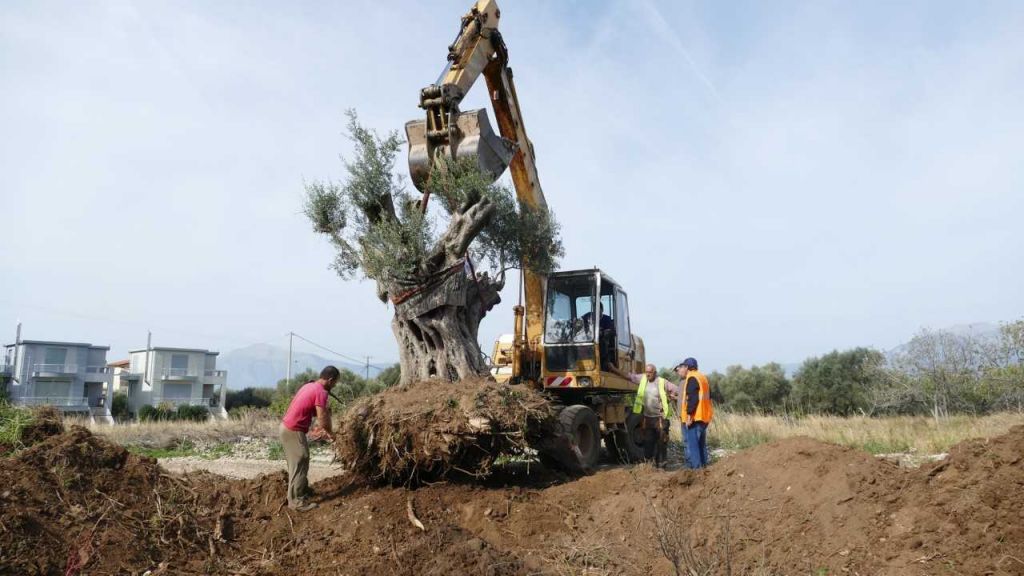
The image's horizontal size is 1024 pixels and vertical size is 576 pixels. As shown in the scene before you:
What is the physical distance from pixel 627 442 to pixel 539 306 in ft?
9.35

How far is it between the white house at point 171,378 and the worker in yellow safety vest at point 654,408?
46.6m

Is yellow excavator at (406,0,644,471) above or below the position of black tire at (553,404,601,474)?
above

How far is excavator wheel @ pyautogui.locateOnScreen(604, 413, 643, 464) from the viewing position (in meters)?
11.5

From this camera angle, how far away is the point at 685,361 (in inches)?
378

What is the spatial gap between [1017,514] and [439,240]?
6399 millimetres

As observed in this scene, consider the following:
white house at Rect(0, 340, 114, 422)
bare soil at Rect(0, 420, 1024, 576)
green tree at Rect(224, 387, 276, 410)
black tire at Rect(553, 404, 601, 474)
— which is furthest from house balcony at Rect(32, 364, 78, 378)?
black tire at Rect(553, 404, 601, 474)

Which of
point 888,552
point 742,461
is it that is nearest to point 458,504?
point 742,461

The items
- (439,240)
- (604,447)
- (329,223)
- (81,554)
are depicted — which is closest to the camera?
(81,554)

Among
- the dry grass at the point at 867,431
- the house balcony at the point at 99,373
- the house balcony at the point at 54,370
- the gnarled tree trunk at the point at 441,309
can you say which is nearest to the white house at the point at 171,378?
the house balcony at the point at 99,373

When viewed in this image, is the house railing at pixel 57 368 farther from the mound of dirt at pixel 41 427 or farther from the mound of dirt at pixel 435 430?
the mound of dirt at pixel 435 430

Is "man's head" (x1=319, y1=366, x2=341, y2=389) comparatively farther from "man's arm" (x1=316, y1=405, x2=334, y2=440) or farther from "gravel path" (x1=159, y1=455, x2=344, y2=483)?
"gravel path" (x1=159, y1=455, x2=344, y2=483)

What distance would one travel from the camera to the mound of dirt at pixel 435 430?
273 inches

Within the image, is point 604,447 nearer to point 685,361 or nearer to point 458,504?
point 685,361

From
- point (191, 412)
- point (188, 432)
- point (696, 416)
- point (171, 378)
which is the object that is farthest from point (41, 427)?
point (171, 378)
